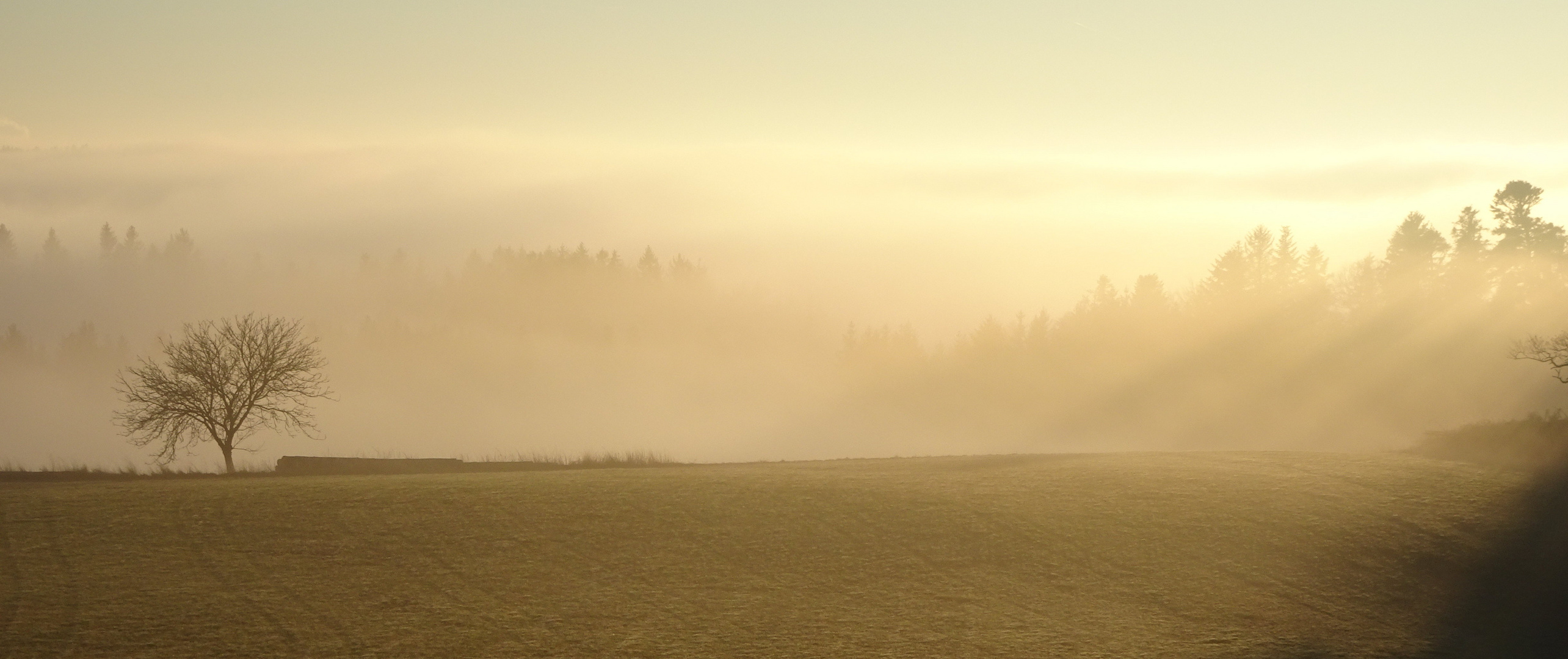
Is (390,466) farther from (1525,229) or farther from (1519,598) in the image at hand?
(1525,229)

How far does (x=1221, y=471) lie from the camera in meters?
39.9

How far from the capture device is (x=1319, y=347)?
8550 cm

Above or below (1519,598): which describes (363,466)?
above

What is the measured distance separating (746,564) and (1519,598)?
1833 centimetres

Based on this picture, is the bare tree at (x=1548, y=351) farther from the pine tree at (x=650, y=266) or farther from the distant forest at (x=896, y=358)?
the pine tree at (x=650, y=266)

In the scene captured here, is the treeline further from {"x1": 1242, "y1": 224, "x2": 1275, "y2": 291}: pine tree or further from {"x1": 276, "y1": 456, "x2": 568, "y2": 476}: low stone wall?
{"x1": 276, "y1": 456, "x2": 568, "y2": 476}: low stone wall

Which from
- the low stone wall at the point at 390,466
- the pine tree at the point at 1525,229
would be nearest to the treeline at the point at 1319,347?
the pine tree at the point at 1525,229

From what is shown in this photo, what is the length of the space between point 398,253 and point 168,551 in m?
177

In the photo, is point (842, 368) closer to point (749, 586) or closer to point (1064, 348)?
point (1064, 348)

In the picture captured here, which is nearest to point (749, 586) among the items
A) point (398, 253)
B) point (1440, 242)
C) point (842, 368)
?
point (1440, 242)

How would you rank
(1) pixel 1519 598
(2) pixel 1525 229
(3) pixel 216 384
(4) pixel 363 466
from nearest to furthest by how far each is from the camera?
(1) pixel 1519 598, (4) pixel 363 466, (3) pixel 216 384, (2) pixel 1525 229

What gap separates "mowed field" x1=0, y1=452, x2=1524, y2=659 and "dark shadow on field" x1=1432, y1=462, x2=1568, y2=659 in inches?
26.0

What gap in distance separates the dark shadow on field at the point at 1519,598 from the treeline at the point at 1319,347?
52.3 m

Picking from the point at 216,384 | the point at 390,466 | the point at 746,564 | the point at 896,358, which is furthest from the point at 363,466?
the point at 896,358
